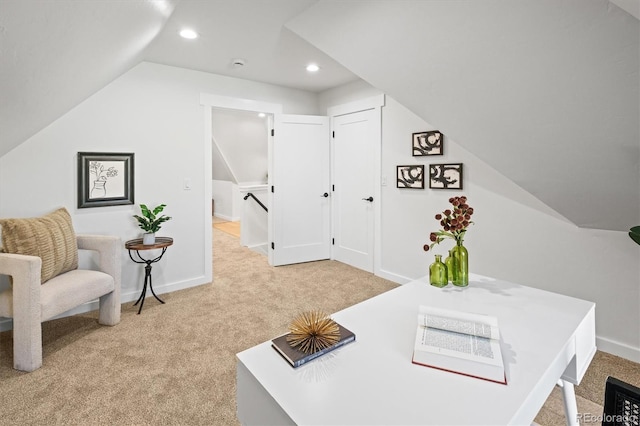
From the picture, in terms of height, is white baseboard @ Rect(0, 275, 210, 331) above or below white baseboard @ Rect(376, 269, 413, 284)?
below

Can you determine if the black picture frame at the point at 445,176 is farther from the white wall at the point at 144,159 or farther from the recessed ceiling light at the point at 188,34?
the recessed ceiling light at the point at 188,34

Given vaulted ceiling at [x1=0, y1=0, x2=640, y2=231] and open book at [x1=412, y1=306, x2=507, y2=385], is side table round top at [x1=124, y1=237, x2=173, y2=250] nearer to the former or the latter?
vaulted ceiling at [x1=0, y1=0, x2=640, y2=231]

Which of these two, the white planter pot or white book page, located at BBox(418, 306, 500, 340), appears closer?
white book page, located at BBox(418, 306, 500, 340)

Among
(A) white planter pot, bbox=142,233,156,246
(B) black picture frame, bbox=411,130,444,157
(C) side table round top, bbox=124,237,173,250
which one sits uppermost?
(B) black picture frame, bbox=411,130,444,157

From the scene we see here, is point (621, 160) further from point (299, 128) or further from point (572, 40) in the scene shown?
point (299, 128)

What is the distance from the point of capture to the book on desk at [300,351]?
991mm

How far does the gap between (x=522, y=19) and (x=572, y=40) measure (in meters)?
0.23

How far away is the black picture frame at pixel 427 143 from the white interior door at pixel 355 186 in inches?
20.9

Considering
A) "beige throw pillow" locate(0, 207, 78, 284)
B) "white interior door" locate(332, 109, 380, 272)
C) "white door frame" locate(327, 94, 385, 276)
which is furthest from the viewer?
"white interior door" locate(332, 109, 380, 272)

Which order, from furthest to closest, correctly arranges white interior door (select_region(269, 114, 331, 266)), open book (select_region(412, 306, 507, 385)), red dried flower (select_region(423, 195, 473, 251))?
white interior door (select_region(269, 114, 331, 266)), red dried flower (select_region(423, 195, 473, 251)), open book (select_region(412, 306, 507, 385))

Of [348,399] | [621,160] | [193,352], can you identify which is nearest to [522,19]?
[621,160]

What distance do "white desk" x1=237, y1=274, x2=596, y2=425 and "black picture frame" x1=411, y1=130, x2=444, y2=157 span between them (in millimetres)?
2027

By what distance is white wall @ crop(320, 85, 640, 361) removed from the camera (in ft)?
7.38

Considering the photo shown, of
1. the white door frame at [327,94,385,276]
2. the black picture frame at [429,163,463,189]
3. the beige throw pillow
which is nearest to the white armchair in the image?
the beige throw pillow
